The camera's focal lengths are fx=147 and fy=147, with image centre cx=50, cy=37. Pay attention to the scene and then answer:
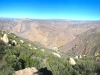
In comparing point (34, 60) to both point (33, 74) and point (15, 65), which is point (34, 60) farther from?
point (33, 74)

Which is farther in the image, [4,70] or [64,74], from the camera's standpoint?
[64,74]

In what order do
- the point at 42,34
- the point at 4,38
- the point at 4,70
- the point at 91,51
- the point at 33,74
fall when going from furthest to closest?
1. the point at 42,34
2. the point at 91,51
3. the point at 4,38
4. the point at 33,74
5. the point at 4,70

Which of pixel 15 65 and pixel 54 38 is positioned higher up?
pixel 15 65

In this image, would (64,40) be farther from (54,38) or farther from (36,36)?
(36,36)

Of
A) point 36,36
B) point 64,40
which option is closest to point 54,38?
point 64,40

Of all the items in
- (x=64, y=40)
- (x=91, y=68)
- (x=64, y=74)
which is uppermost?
(x=91, y=68)

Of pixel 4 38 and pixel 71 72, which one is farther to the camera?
pixel 4 38

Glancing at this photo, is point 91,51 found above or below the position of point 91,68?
below

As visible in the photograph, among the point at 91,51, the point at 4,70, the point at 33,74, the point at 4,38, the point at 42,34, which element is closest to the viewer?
the point at 4,70

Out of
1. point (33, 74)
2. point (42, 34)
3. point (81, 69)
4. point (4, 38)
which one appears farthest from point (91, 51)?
point (42, 34)
